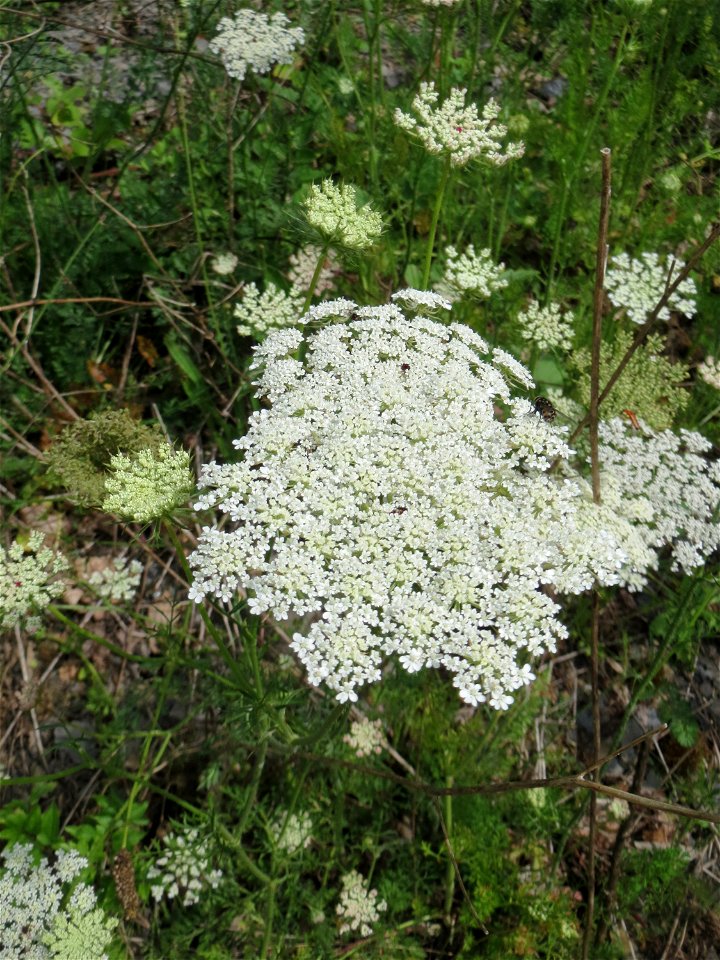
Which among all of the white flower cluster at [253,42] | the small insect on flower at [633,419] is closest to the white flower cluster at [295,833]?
the small insect on flower at [633,419]

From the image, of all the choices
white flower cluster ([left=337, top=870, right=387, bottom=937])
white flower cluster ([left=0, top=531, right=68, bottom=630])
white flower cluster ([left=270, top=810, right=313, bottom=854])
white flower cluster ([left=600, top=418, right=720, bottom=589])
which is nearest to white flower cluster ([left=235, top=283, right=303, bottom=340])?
white flower cluster ([left=0, top=531, right=68, bottom=630])

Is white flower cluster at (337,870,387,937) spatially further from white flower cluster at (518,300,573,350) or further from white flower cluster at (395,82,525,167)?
white flower cluster at (395,82,525,167)

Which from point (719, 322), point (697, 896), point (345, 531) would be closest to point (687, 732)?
point (697, 896)

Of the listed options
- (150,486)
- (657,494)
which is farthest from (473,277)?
(150,486)

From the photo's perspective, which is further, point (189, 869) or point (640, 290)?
point (640, 290)

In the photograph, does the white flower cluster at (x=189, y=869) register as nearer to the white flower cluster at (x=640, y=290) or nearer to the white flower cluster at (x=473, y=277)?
the white flower cluster at (x=473, y=277)

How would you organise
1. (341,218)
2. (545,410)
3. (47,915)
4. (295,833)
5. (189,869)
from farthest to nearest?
(295,833) → (189,869) → (47,915) → (341,218) → (545,410)

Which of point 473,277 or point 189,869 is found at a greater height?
point 473,277

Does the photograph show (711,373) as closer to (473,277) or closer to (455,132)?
(473,277)
